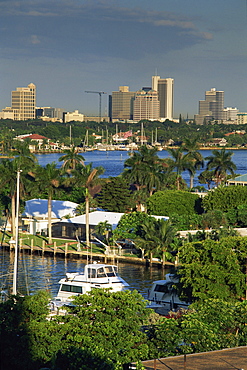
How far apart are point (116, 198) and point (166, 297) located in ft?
99.9

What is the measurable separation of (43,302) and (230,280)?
40.9ft

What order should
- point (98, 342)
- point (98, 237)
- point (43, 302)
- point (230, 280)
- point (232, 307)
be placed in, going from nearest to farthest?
point (98, 342) < point (43, 302) < point (232, 307) < point (230, 280) < point (98, 237)

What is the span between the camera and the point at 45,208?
68.9m

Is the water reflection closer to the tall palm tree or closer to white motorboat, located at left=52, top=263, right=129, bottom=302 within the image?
white motorboat, located at left=52, top=263, right=129, bottom=302

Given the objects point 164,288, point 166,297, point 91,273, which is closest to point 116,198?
point 91,273

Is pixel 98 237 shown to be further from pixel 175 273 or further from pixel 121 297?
pixel 121 297

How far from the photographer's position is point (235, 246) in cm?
3794

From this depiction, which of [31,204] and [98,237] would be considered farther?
[31,204]

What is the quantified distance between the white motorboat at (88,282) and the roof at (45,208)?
2613 cm

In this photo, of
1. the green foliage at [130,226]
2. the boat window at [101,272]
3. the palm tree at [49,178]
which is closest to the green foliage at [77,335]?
the boat window at [101,272]

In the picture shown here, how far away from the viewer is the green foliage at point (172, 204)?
6662 cm

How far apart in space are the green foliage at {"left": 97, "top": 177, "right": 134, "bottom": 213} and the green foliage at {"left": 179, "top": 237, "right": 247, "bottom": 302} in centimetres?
3215

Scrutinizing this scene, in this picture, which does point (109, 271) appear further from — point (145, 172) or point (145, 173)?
point (145, 172)

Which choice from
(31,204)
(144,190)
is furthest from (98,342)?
(144,190)
